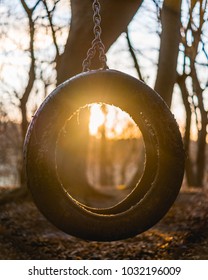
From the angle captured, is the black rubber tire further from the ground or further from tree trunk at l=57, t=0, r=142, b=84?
tree trunk at l=57, t=0, r=142, b=84

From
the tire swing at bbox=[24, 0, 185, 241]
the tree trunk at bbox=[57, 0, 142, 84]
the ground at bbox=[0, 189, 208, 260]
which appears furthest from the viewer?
the tree trunk at bbox=[57, 0, 142, 84]

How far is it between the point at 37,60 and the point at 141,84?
1249cm

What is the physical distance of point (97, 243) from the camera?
7836mm

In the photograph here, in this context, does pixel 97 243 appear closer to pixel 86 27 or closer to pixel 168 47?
pixel 86 27

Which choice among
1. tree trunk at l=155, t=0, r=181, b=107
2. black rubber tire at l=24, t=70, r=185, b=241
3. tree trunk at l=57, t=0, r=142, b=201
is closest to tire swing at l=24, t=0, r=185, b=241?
black rubber tire at l=24, t=70, r=185, b=241

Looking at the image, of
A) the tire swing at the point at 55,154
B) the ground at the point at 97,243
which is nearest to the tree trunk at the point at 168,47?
the ground at the point at 97,243

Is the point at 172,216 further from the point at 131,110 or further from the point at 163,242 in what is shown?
the point at 131,110

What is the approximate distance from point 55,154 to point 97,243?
162 inches

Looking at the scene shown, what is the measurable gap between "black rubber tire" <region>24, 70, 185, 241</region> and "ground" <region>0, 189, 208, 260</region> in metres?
2.70

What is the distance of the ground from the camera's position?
6914 mm

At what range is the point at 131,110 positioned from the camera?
14.0ft

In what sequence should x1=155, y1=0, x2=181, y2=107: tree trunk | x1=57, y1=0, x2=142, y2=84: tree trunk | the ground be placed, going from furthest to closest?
x1=155, y1=0, x2=181, y2=107: tree trunk
x1=57, y1=0, x2=142, y2=84: tree trunk
the ground

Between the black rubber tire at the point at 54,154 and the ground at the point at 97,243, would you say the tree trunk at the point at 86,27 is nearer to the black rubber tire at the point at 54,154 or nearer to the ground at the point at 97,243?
the ground at the point at 97,243

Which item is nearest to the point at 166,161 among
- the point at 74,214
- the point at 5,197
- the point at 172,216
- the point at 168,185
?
the point at 168,185
